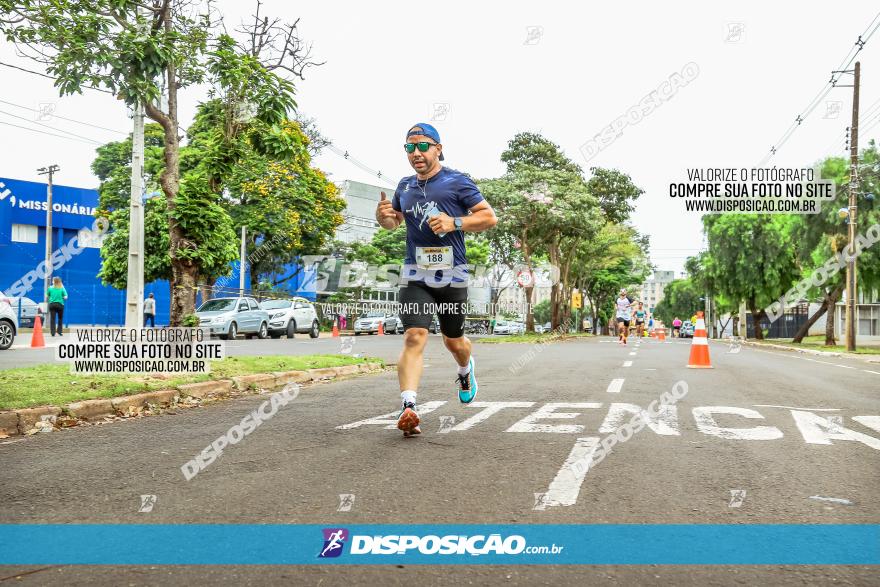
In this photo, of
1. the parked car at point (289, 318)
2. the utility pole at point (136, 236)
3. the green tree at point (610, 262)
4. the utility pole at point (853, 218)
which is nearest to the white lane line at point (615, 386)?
the utility pole at point (136, 236)

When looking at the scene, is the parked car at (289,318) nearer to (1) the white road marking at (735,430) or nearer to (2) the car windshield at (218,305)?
(2) the car windshield at (218,305)

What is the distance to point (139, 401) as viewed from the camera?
7406 millimetres

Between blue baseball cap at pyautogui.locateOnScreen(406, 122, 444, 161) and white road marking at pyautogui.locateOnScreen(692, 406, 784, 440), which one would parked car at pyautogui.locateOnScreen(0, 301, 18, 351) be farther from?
white road marking at pyautogui.locateOnScreen(692, 406, 784, 440)

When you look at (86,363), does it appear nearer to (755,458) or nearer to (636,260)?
(755,458)

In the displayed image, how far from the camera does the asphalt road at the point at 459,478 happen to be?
2.86m

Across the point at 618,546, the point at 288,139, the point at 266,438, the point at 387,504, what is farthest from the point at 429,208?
the point at 288,139

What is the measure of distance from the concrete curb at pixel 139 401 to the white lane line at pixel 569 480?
4.33m

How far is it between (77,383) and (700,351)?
10423mm

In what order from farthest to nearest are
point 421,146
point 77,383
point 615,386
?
point 615,386 < point 77,383 < point 421,146

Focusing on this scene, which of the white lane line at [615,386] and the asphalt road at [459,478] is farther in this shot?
the white lane line at [615,386]

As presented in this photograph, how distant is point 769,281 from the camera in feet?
132

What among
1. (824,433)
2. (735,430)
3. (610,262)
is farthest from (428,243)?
(610,262)

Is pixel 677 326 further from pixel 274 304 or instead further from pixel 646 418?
pixel 646 418

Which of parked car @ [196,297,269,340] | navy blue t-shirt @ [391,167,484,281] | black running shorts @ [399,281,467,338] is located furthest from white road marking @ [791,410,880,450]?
parked car @ [196,297,269,340]
